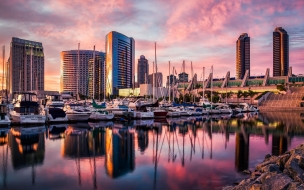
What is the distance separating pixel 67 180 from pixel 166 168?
5.81 m

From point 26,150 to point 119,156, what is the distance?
7980 mm

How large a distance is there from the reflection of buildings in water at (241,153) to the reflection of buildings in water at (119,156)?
6659mm

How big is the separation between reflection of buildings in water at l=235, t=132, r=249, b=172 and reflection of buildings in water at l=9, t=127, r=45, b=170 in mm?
12610

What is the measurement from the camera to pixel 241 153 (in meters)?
22.7

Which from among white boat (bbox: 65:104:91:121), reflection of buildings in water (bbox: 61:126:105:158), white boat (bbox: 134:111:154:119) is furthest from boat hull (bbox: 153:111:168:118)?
reflection of buildings in water (bbox: 61:126:105:158)

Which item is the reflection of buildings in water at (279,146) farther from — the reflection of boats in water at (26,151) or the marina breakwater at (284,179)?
the reflection of boats in water at (26,151)

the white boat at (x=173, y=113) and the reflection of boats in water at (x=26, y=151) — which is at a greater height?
the white boat at (x=173, y=113)

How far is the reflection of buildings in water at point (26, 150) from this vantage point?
19062 millimetres

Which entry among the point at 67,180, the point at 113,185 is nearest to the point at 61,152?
the point at 67,180

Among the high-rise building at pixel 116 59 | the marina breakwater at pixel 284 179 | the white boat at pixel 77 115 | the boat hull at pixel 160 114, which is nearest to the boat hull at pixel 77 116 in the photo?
the white boat at pixel 77 115

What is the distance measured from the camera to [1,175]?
15727mm

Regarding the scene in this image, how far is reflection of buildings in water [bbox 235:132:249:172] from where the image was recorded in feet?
59.5

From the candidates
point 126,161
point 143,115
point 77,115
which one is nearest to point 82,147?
point 126,161

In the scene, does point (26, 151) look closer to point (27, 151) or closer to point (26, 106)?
point (27, 151)
